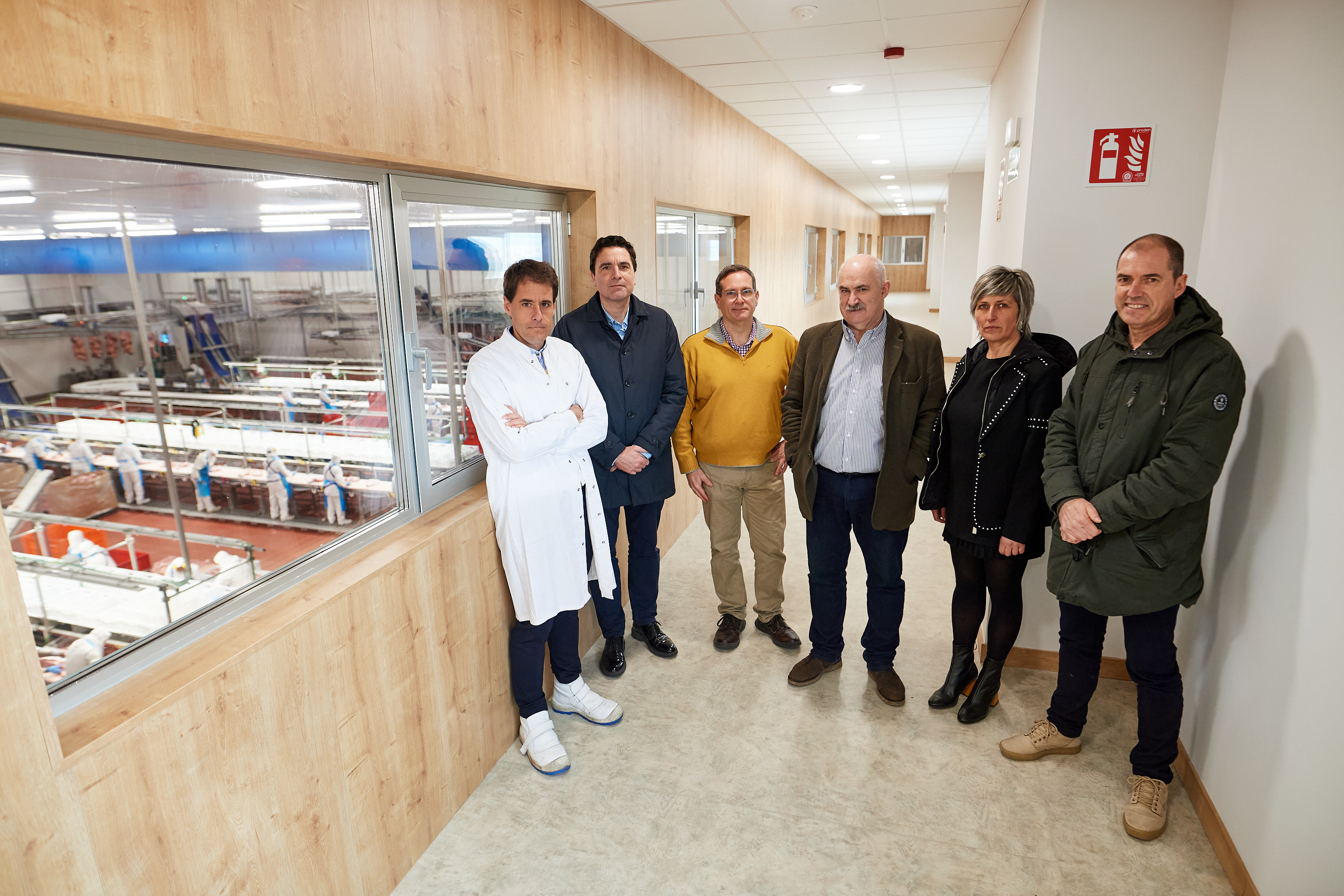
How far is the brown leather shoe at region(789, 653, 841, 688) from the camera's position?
307cm

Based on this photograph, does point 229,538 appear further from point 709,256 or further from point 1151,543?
point 709,256

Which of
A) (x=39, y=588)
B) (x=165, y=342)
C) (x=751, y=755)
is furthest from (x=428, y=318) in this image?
(x=751, y=755)

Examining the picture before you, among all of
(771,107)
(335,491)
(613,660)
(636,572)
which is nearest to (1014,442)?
(636,572)

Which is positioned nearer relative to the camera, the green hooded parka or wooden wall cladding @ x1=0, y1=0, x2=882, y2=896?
wooden wall cladding @ x1=0, y1=0, x2=882, y2=896

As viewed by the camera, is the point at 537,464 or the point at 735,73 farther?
the point at 735,73

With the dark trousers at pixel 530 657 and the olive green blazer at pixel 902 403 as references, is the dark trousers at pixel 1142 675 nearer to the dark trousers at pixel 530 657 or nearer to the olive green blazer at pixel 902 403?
the olive green blazer at pixel 902 403

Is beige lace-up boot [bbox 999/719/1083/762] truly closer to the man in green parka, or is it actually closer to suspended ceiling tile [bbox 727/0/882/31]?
the man in green parka

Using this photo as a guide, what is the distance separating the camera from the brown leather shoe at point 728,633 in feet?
11.1

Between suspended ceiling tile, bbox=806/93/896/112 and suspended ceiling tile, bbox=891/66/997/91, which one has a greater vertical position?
suspended ceiling tile, bbox=806/93/896/112

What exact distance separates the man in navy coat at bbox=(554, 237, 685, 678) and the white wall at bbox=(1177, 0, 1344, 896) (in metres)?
1.92

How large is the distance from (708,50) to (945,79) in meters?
1.67

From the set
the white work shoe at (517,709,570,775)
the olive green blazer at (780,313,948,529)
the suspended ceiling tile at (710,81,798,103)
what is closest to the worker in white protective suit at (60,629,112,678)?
the white work shoe at (517,709,570,775)

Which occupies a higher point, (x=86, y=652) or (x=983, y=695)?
(x=86, y=652)

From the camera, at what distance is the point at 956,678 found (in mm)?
2924
